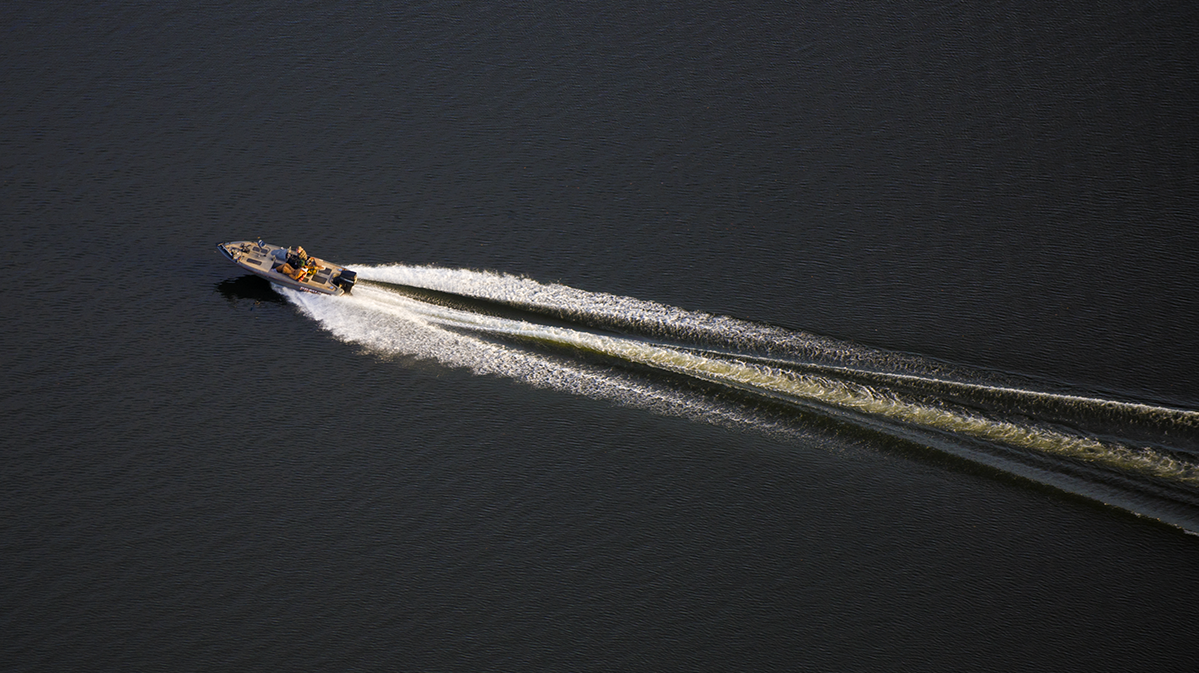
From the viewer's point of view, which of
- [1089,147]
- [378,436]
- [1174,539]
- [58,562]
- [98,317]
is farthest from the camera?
[1089,147]

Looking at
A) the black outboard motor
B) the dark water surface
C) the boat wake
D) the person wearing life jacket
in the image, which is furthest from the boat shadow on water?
the black outboard motor

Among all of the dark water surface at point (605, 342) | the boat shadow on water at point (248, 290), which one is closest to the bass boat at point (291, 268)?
the boat shadow on water at point (248, 290)

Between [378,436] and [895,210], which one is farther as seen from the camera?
[895,210]

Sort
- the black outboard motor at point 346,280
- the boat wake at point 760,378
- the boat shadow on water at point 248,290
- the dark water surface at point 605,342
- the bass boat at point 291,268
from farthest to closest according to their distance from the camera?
the boat shadow on water at point 248,290, the bass boat at point 291,268, the black outboard motor at point 346,280, the boat wake at point 760,378, the dark water surface at point 605,342

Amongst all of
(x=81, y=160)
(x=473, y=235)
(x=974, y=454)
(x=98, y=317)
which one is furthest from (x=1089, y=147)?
(x=81, y=160)

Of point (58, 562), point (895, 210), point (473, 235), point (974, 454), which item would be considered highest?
point (895, 210)

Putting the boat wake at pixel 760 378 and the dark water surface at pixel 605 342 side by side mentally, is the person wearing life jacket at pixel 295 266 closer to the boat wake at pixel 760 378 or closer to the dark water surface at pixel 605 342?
the boat wake at pixel 760 378

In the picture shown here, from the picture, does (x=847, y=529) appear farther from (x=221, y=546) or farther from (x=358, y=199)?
(x=358, y=199)
